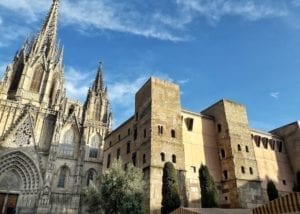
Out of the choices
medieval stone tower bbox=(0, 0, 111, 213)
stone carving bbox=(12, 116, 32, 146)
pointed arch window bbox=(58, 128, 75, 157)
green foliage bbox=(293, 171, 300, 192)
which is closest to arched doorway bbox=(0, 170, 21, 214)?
medieval stone tower bbox=(0, 0, 111, 213)

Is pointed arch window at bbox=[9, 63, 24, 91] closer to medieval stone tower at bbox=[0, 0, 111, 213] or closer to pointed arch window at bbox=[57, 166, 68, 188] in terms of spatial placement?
medieval stone tower at bbox=[0, 0, 111, 213]

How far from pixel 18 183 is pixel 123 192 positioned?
22636mm

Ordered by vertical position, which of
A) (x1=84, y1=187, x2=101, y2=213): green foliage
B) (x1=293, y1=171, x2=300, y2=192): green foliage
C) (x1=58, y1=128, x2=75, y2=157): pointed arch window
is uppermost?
(x1=58, y1=128, x2=75, y2=157): pointed arch window

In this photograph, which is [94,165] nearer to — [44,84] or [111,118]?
[111,118]

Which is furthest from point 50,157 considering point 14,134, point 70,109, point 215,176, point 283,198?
point 283,198

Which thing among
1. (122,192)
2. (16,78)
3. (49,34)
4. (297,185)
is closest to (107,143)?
(122,192)

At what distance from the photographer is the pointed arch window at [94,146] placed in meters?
41.0

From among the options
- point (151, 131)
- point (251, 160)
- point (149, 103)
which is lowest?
point (251, 160)

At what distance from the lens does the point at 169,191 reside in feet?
63.6

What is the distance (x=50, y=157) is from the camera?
3659 cm

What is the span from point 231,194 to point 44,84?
33143 mm

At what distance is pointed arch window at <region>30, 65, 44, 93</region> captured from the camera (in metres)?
42.6

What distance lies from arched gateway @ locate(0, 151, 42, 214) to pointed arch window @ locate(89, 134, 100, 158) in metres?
8.21

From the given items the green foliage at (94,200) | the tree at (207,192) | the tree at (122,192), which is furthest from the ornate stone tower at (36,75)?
the tree at (207,192)
